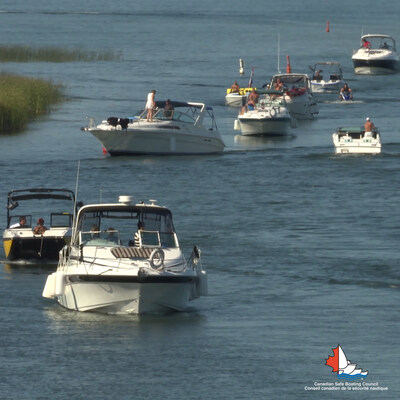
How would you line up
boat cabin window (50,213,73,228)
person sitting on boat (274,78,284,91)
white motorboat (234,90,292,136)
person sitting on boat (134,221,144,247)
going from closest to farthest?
person sitting on boat (134,221,144,247) < boat cabin window (50,213,73,228) < white motorboat (234,90,292,136) < person sitting on boat (274,78,284,91)

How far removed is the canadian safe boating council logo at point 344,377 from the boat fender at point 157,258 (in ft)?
13.7

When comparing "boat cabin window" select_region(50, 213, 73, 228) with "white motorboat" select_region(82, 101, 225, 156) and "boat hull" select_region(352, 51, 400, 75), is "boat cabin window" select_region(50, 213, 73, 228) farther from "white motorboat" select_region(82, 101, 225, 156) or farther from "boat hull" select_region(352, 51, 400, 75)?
"boat hull" select_region(352, 51, 400, 75)

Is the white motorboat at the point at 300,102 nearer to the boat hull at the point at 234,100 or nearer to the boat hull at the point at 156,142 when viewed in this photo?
the boat hull at the point at 234,100

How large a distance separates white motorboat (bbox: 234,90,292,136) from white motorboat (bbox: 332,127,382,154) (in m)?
7.50

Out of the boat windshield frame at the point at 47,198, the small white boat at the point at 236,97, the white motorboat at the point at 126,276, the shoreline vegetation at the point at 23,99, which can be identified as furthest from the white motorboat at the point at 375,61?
the white motorboat at the point at 126,276

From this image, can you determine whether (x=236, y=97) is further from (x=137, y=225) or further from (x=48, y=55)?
(x=137, y=225)

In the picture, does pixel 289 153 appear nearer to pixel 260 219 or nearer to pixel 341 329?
pixel 260 219

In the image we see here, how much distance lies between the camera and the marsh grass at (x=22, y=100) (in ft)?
212

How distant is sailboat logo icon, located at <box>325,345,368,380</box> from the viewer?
26.2 meters

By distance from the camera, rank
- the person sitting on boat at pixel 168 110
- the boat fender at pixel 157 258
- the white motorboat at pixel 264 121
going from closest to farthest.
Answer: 1. the boat fender at pixel 157 258
2. the person sitting on boat at pixel 168 110
3. the white motorboat at pixel 264 121

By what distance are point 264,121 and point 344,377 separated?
3867 cm

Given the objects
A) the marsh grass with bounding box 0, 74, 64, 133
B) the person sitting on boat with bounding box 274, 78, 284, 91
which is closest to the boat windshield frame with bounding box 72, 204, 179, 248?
the marsh grass with bounding box 0, 74, 64, 133

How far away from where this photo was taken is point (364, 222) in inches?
1706

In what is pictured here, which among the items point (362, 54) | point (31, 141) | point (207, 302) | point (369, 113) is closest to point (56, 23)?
point (362, 54)
